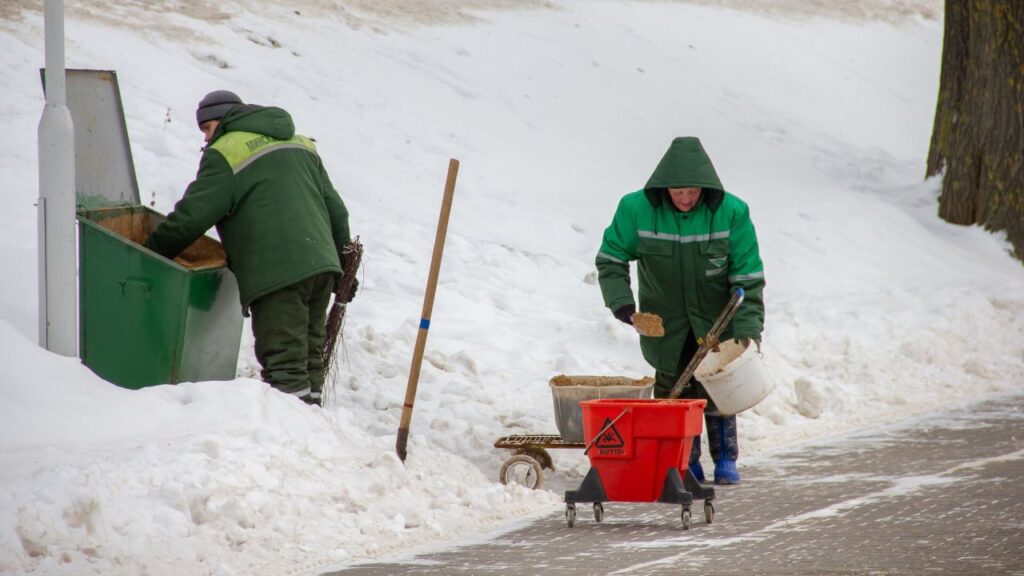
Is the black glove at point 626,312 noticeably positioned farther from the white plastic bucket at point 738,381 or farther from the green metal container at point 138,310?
the green metal container at point 138,310

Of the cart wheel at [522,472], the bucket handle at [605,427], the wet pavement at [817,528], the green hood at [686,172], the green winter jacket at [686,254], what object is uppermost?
the green hood at [686,172]

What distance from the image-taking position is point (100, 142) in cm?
835

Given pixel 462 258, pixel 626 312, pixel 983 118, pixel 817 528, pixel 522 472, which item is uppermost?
pixel 626 312

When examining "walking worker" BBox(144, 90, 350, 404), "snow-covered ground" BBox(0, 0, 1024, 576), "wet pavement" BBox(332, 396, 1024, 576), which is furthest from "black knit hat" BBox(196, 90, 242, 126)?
"wet pavement" BBox(332, 396, 1024, 576)

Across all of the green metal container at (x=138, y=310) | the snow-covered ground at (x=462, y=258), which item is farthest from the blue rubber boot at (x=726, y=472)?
the green metal container at (x=138, y=310)

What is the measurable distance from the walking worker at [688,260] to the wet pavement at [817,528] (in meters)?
0.74

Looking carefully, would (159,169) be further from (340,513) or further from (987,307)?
(987,307)

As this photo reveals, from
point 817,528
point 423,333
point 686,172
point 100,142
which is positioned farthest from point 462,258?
point 817,528

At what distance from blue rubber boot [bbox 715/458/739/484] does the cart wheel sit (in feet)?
3.41

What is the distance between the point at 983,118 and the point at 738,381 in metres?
10.6

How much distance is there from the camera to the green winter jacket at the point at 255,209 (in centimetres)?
754

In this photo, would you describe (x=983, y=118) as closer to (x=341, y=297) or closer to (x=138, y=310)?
(x=341, y=297)

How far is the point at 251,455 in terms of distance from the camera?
6531mm

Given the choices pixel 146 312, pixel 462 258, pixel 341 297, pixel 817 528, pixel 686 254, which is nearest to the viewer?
pixel 817 528
